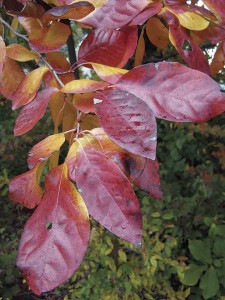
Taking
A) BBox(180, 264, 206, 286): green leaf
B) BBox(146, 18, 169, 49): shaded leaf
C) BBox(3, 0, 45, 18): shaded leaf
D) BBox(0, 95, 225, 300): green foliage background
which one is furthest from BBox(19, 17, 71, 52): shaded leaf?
BBox(180, 264, 206, 286): green leaf

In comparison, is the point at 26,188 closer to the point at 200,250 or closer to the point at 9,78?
the point at 9,78

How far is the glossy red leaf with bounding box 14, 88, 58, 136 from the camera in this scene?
450 mm

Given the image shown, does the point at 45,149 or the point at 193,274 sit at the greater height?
the point at 45,149

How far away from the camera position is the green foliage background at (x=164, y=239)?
161cm

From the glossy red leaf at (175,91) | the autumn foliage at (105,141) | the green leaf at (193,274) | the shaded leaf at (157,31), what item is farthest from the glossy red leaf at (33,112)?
the green leaf at (193,274)

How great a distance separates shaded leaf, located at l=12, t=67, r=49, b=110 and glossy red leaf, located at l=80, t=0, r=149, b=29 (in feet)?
0.28

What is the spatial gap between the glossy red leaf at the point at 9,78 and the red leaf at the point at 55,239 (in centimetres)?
20

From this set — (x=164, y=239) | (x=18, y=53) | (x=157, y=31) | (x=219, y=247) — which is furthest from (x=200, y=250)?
(x=18, y=53)

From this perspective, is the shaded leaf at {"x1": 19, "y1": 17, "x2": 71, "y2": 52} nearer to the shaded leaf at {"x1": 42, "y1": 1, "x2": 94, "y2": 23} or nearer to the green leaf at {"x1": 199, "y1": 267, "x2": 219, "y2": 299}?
the shaded leaf at {"x1": 42, "y1": 1, "x2": 94, "y2": 23}

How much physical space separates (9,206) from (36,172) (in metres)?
2.58

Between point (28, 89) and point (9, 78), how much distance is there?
0.09m

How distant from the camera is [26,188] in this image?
1.50 ft

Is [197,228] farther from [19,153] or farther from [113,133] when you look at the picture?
[113,133]

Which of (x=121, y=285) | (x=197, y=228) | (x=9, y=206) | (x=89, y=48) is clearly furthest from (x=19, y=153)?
(x=89, y=48)
